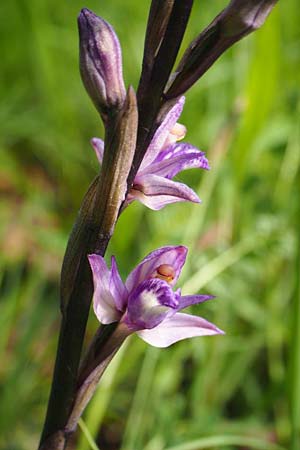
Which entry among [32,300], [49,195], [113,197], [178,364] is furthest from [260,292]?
[113,197]

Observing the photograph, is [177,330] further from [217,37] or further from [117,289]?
[217,37]

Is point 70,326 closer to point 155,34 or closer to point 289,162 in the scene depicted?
point 155,34

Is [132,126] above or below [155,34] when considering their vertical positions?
below

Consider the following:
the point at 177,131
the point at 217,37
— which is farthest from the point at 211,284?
the point at 217,37

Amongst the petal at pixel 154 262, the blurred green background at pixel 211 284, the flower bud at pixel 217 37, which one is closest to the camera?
the flower bud at pixel 217 37

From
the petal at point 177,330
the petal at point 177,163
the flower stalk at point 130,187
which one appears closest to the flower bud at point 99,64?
the flower stalk at point 130,187

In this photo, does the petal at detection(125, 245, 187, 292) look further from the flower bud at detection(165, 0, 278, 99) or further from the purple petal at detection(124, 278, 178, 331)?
the flower bud at detection(165, 0, 278, 99)

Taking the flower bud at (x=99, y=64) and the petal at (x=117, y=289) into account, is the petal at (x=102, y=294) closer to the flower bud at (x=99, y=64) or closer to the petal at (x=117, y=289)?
the petal at (x=117, y=289)

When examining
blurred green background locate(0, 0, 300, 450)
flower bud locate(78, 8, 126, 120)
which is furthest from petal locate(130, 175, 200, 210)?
blurred green background locate(0, 0, 300, 450)
